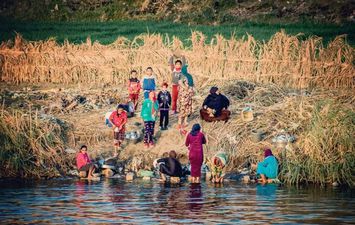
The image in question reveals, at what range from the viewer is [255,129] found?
29.3 metres

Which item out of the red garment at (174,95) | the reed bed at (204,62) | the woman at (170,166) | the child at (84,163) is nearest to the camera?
the woman at (170,166)

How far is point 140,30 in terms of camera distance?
5575 centimetres

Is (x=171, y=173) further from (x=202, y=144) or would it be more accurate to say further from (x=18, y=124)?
(x=18, y=124)

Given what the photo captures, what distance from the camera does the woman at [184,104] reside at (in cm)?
3000

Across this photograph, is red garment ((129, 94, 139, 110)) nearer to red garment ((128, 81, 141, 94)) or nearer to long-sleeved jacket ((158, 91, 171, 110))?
red garment ((128, 81, 141, 94))

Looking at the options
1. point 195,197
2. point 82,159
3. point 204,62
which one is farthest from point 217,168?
point 204,62

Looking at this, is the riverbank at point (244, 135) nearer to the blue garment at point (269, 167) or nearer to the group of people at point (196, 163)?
the blue garment at point (269, 167)

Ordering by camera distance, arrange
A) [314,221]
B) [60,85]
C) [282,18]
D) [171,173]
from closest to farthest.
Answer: [314,221] → [171,173] → [60,85] → [282,18]

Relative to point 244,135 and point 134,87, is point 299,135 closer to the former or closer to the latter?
point 244,135

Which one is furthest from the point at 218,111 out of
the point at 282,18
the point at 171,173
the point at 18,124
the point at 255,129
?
the point at 282,18

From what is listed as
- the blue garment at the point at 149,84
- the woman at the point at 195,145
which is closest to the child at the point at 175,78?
the blue garment at the point at 149,84

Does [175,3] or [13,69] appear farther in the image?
[175,3]

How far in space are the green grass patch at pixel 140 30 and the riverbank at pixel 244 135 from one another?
17.9 metres

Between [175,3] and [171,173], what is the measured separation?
37.9m
